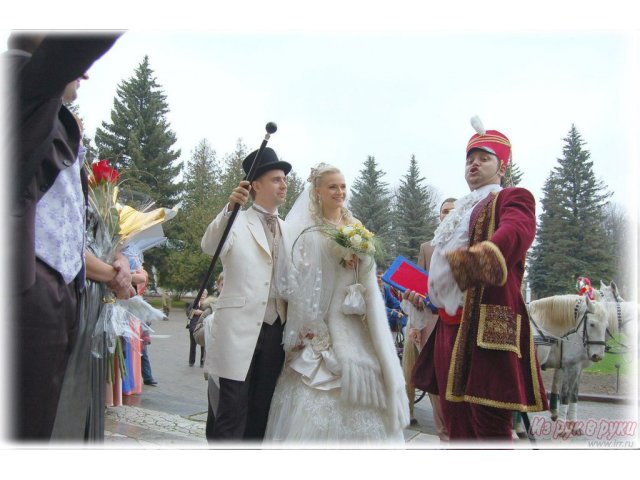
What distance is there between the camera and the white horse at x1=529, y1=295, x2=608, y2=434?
18.9ft

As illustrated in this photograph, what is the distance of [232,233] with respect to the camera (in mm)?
3500

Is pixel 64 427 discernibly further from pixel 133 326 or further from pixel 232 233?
pixel 232 233

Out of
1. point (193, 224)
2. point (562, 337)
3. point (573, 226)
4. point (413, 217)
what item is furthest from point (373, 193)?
point (562, 337)

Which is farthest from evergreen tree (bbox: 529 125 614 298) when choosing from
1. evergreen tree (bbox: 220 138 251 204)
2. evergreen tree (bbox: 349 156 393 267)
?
evergreen tree (bbox: 220 138 251 204)

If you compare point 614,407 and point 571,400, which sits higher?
point 571,400

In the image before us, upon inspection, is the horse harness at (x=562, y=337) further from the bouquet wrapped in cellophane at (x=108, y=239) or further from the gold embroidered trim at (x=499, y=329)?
the bouquet wrapped in cellophane at (x=108, y=239)

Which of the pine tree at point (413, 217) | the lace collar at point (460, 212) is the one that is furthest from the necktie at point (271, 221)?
the pine tree at point (413, 217)

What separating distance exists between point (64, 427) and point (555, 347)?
5505mm

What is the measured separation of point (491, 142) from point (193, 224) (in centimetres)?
3225

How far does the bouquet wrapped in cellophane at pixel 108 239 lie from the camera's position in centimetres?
243

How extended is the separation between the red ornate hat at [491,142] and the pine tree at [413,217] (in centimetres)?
2144

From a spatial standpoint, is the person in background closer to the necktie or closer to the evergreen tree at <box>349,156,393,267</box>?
the necktie

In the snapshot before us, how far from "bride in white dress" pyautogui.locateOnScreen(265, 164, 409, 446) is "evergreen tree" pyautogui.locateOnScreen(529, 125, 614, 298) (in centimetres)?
2723

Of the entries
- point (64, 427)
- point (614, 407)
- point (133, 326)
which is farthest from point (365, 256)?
point (614, 407)
